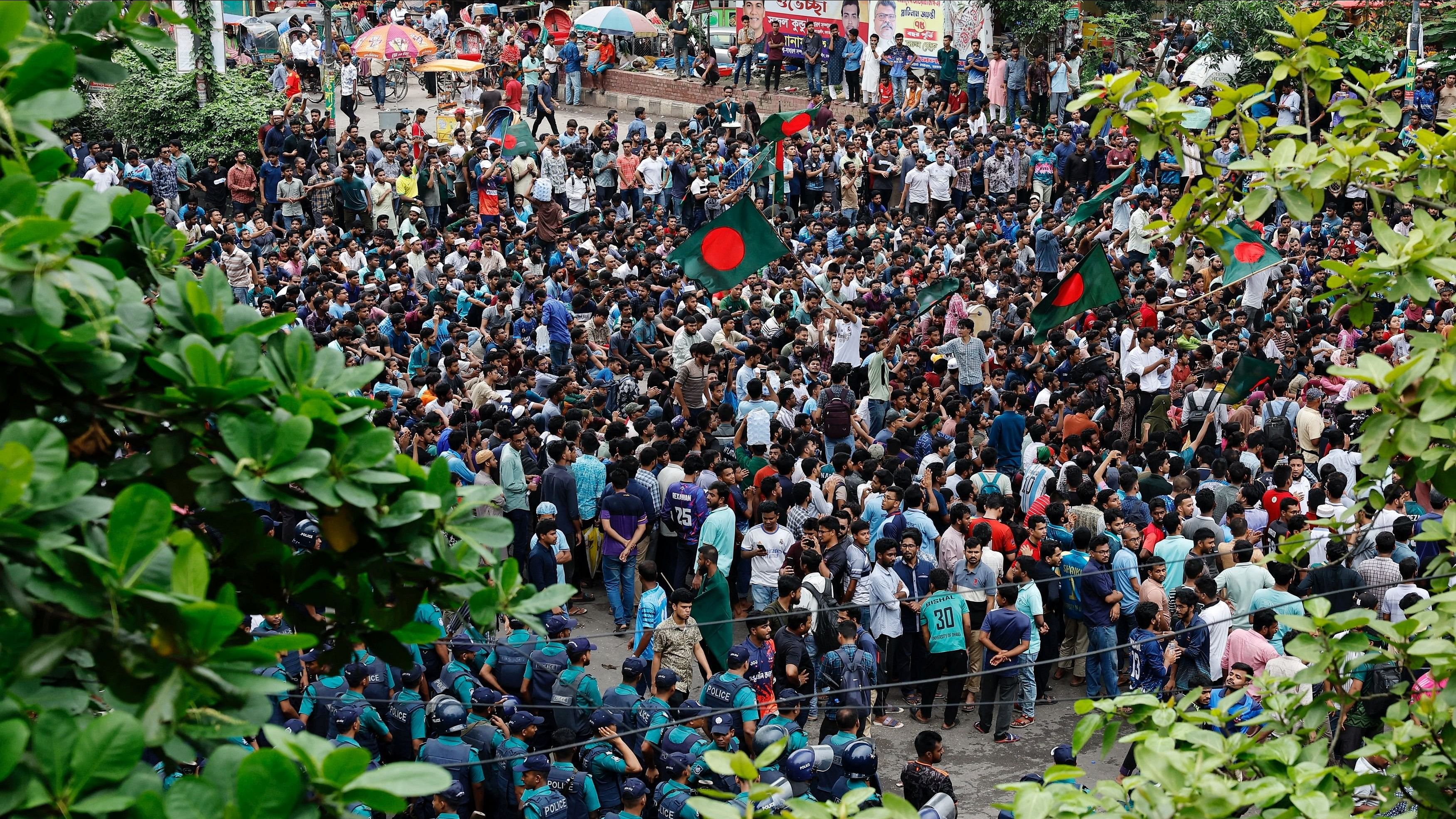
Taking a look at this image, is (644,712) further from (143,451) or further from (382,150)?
(382,150)

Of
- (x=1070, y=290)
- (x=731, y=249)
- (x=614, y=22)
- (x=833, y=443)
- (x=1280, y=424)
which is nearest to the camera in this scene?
(x=1280, y=424)

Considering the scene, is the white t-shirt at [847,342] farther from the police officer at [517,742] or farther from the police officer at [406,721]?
the police officer at [517,742]

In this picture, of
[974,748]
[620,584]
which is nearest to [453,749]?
[620,584]

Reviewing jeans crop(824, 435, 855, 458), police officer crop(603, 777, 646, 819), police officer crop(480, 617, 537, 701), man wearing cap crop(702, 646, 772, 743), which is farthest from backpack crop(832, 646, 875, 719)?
jeans crop(824, 435, 855, 458)

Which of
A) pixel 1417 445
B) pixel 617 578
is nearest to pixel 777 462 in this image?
pixel 617 578

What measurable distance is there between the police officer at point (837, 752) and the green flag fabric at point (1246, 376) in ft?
18.7

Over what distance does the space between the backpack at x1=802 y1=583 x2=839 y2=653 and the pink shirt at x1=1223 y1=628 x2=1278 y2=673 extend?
2.43 m

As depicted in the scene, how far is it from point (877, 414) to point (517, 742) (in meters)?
6.23

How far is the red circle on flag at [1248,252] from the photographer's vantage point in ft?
45.7

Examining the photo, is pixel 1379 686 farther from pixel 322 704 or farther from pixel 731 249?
pixel 731 249

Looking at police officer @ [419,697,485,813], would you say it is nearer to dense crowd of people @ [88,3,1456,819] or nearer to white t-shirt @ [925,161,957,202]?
dense crowd of people @ [88,3,1456,819]

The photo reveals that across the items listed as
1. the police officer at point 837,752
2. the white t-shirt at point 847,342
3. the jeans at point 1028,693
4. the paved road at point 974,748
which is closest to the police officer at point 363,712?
the paved road at point 974,748

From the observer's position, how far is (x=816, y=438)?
1223 cm

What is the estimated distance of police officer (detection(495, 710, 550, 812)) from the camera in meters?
8.26
